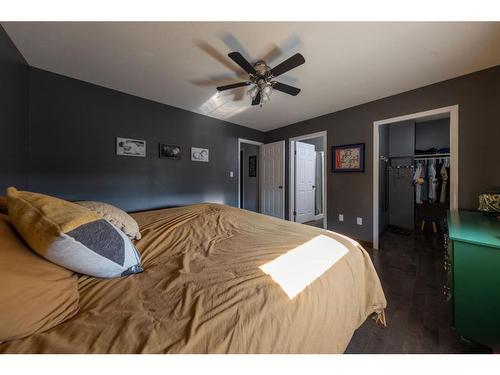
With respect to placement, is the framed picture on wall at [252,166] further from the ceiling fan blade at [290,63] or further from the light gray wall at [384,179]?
the ceiling fan blade at [290,63]

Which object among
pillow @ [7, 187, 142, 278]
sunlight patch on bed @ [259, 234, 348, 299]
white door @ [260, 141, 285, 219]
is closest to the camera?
pillow @ [7, 187, 142, 278]

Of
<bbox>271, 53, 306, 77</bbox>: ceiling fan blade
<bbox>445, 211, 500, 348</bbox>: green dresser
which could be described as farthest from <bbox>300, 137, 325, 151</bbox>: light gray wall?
<bbox>445, 211, 500, 348</bbox>: green dresser

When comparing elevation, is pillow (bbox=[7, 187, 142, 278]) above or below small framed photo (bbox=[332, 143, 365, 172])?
below

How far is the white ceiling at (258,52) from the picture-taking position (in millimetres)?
1457

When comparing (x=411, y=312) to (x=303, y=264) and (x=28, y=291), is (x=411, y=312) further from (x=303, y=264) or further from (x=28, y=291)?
(x=28, y=291)

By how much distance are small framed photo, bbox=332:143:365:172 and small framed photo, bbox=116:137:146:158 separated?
10.5ft

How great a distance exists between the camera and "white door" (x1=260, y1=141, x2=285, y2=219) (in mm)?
4211

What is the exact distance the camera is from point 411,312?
1523mm

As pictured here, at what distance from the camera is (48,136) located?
213 centimetres

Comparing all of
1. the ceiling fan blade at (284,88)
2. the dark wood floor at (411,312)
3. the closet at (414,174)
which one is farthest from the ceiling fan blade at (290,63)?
the closet at (414,174)

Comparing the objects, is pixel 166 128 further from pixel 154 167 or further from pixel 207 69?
pixel 207 69

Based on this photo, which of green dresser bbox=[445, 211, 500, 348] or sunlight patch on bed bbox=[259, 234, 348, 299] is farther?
green dresser bbox=[445, 211, 500, 348]

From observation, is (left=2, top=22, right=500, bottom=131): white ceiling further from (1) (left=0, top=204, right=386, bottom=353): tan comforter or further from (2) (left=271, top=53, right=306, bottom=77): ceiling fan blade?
(1) (left=0, top=204, right=386, bottom=353): tan comforter
